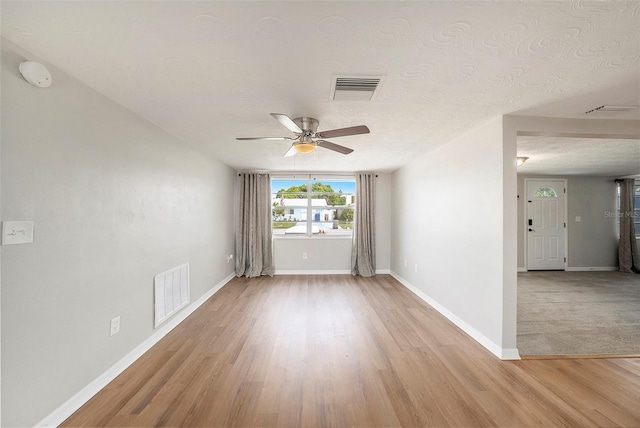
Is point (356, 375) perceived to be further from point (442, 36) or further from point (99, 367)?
point (442, 36)

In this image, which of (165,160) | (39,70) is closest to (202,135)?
(165,160)

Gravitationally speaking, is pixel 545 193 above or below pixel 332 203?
above

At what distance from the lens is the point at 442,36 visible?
1.21 metres

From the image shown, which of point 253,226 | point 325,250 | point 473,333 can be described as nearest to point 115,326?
point 253,226

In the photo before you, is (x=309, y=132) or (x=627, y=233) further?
(x=627, y=233)

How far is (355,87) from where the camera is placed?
5.55 ft

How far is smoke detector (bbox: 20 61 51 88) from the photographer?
1.30 metres

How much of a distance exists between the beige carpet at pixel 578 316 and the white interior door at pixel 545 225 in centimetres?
70

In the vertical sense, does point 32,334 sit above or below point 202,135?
below

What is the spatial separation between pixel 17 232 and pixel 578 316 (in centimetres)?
518

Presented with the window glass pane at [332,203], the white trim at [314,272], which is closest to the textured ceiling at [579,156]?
the window glass pane at [332,203]

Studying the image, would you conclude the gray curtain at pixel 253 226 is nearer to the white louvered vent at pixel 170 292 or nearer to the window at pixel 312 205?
the window at pixel 312 205

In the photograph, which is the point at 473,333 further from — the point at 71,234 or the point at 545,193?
the point at 545,193

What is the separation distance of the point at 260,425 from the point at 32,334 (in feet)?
4.48
